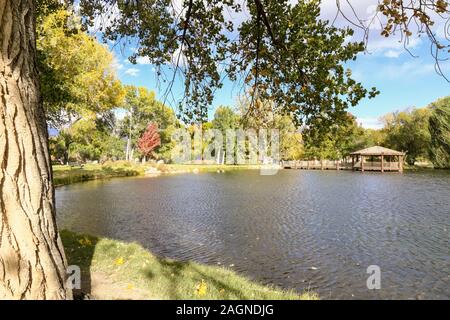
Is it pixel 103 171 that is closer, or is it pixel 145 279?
pixel 145 279

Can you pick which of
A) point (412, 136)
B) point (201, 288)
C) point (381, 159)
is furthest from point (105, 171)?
point (412, 136)

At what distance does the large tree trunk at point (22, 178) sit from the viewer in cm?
279

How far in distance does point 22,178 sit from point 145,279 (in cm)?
337

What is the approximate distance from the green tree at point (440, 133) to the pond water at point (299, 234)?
39.0 m

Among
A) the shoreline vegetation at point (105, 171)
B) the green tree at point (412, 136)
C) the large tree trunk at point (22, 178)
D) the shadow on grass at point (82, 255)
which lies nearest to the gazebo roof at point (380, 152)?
the green tree at point (412, 136)

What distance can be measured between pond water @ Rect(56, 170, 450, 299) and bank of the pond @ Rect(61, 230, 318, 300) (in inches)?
73.0

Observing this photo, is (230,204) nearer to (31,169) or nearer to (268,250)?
(268,250)

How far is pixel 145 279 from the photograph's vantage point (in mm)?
5617

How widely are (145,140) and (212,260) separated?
167 ft

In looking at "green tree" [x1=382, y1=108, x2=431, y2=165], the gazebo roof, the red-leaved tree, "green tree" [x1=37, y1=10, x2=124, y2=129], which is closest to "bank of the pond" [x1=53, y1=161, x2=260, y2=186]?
"green tree" [x1=37, y1=10, x2=124, y2=129]

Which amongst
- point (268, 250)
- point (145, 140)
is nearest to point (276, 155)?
point (145, 140)

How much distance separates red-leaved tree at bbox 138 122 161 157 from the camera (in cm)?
5759

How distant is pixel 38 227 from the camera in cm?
294

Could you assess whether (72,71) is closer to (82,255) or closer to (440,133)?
(82,255)
